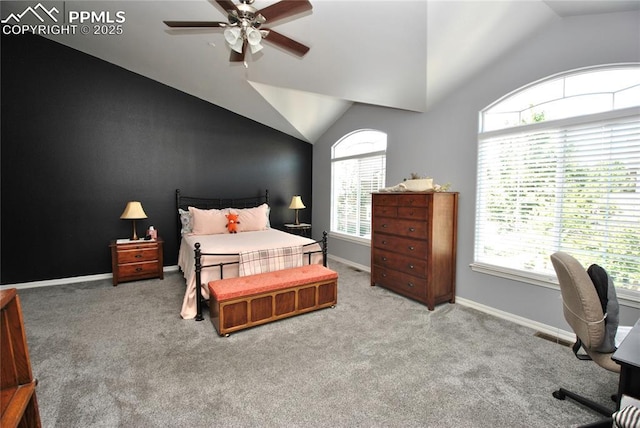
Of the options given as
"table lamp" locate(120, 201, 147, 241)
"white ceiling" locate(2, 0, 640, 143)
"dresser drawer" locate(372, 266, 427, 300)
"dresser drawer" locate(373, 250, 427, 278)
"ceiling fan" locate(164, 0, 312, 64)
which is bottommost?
"dresser drawer" locate(372, 266, 427, 300)

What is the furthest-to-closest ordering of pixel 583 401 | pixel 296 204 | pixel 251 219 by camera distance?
pixel 296 204
pixel 251 219
pixel 583 401

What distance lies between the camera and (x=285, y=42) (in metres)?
2.52

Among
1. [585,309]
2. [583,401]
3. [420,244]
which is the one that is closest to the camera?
[585,309]

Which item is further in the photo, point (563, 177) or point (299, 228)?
point (299, 228)

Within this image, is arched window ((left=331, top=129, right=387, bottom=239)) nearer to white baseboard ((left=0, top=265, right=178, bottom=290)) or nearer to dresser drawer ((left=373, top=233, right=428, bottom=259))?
dresser drawer ((left=373, top=233, right=428, bottom=259))

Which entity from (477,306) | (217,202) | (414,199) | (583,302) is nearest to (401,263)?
(414,199)

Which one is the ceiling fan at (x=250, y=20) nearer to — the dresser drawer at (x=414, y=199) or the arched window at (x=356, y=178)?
the dresser drawer at (x=414, y=199)

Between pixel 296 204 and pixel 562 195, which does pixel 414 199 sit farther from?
pixel 296 204

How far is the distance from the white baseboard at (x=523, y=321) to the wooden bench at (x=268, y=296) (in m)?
1.64

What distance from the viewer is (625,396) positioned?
125cm

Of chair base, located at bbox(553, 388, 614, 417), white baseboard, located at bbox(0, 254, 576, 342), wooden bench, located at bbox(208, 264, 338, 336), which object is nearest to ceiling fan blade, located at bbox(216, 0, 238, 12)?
wooden bench, located at bbox(208, 264, 338, 336)

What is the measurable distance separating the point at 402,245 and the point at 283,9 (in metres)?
2.83

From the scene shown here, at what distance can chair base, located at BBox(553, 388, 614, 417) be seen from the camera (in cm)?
176

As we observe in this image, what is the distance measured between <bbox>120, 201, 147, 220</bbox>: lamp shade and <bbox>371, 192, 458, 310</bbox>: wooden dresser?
3505 mm
